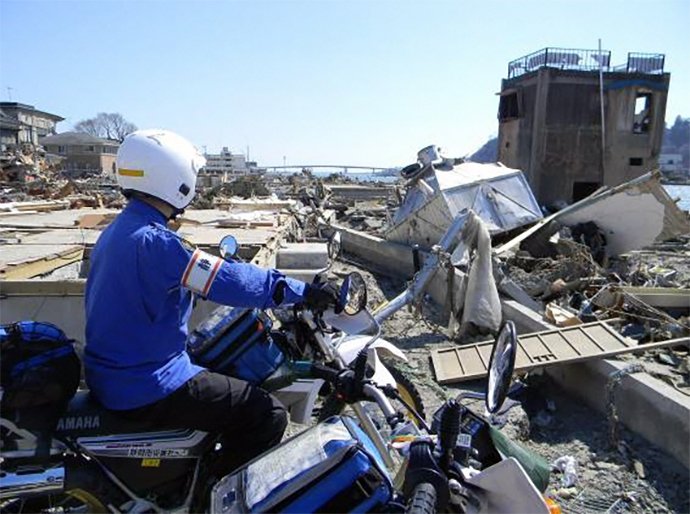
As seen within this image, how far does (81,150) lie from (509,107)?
56.2 metres

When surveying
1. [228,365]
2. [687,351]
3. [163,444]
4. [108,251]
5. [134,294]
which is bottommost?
[687,351]

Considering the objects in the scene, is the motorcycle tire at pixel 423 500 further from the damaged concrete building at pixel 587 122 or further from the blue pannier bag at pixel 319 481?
the damaged concrete building at pixel 587 122

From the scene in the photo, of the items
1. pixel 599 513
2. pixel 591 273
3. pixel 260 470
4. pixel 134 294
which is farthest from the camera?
pixel 591 273

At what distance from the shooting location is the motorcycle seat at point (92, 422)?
241 cm

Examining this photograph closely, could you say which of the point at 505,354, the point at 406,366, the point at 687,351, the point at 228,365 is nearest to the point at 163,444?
the point at 228,365

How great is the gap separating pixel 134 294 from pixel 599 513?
3.42 m

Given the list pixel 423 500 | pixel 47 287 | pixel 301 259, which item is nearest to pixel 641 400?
pixel 423 500

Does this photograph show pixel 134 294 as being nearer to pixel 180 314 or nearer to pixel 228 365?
pixel 180 314

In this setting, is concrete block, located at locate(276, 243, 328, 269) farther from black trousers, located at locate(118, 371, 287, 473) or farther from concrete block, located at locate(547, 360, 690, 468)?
black trousers, located at locate(118, 371, 287, 473)

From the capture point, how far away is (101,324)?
2.42 metres

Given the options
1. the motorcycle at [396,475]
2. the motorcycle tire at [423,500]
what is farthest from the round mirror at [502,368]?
the motorcycle tire at [423,500]

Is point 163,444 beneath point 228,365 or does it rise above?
beneath

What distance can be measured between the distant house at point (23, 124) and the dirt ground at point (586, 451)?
176ft

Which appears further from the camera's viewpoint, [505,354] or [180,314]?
[180,314]
